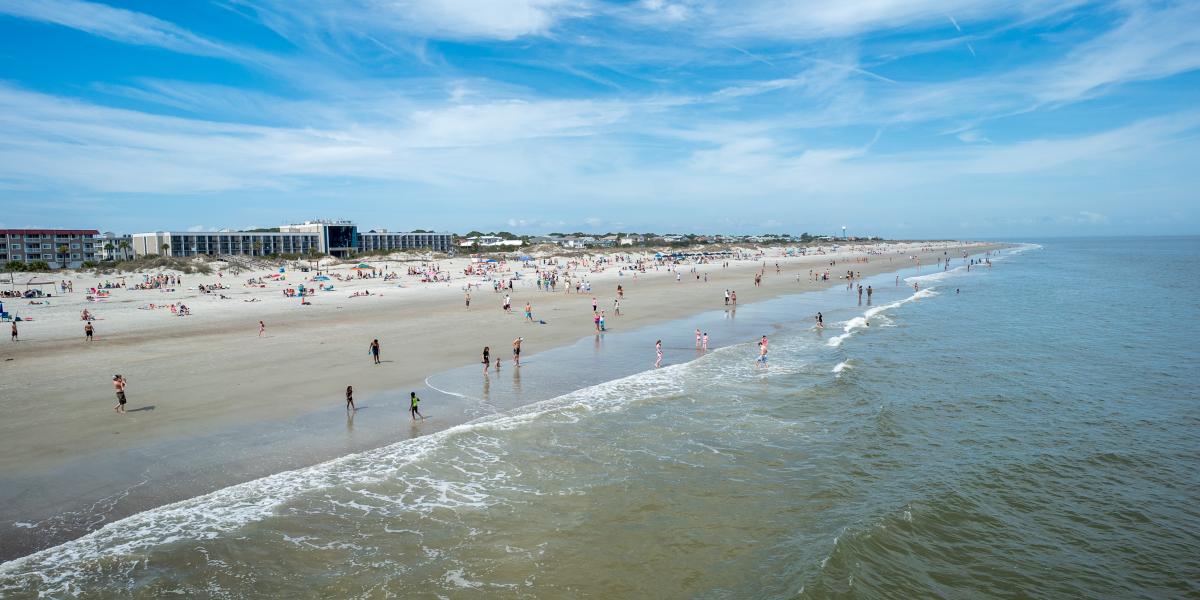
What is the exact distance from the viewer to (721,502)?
11047 mm

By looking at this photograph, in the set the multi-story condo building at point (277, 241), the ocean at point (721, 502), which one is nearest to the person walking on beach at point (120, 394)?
the ocean at point (721, 502)

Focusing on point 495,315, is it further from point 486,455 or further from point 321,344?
point 486,455

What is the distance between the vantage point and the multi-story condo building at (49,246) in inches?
3457

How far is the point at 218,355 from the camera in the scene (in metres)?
22.6

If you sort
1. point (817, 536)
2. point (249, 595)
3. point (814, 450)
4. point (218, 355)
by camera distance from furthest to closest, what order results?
point (218, 355), point (814, 450), point (817, 536), point (249, 595)

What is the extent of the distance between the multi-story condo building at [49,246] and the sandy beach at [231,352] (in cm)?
5995

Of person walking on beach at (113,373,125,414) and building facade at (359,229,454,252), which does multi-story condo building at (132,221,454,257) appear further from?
person walking on beach at (113,373,125,414)

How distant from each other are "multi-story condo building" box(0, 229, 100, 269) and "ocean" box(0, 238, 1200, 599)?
10065cm

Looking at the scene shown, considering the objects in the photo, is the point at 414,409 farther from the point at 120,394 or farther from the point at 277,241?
the point at 277,241

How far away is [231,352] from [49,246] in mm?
98454

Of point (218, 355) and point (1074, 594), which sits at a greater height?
point (218, 355)

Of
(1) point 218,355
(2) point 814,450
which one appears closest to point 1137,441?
(2) point 814,450

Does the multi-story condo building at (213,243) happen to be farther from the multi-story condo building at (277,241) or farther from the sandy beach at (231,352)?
the sandy beach at (231,352)

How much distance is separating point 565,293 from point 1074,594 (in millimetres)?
41354
